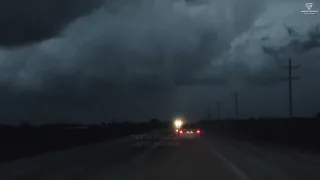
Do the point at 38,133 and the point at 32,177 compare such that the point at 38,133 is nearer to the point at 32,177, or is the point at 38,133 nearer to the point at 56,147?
the point at 56,147

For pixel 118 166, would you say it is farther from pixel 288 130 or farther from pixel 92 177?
pixel 288 130

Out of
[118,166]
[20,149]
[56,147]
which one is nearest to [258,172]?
[118,166]

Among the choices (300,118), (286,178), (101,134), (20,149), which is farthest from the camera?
(300,118)

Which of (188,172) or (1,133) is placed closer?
(188,172)

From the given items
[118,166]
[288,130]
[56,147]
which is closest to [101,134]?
[288,130]

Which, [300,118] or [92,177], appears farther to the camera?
[300,118]

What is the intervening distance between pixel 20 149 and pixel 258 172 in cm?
2682

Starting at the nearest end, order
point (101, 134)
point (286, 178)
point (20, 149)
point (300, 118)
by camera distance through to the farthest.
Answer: point (286, 178) → point (20, 149) → point (101, 134) → point (300, 118)

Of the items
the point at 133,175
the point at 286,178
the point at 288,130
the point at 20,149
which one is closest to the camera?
the point at 286,178

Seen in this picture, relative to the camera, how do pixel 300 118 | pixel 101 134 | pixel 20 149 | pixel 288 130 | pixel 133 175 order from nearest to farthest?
pixel 133 175
pixel 20 149
pixel 288 130
pixel 101 134
pixel 300 118

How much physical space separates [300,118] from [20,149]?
69121 millimetres

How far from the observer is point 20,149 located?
48656 millimetres

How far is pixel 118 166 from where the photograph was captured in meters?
30.1

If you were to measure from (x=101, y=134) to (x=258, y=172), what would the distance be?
6174cm
